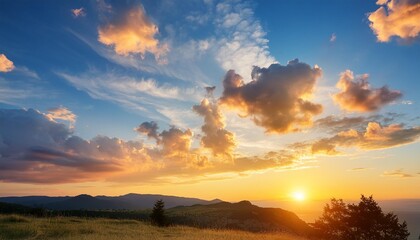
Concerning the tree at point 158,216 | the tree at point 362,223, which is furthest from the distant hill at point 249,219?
the tree at point 362,223

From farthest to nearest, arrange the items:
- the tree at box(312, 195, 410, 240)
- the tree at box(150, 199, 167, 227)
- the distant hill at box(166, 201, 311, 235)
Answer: the distant hill at box(166, 201, 311, 235), the tree at box(150, 199, 167, 227), the tree at box(312, 195, 410, 240)

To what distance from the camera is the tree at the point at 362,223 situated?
31.7 m

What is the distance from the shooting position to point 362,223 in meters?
31.7

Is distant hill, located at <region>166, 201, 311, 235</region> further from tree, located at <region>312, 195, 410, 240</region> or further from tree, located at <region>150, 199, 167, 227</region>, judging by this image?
tree, located at <region>312, 195, 410, 240</region>

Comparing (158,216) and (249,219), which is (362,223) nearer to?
(158,216)

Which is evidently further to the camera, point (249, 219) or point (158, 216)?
point (249, 219)

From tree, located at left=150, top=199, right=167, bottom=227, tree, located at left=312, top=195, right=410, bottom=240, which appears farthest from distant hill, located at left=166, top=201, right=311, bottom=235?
tree, located at left=312, top=195, right=410, bottom=240

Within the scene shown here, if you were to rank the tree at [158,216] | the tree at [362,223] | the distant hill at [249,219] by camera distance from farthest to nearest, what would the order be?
the distant hill at [249,219] < the tree at [158,216] < the tree at [362,223]

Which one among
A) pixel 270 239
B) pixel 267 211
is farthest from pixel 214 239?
pixel 267 211

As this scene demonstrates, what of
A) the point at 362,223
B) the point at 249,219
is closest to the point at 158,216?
the point at 362,223

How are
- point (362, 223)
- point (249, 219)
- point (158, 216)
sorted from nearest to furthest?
point (362, 223)
point (158, 216)
point (249, 219)

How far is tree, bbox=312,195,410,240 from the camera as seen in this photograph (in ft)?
104

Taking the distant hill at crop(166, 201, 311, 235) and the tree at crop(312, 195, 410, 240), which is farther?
the distant hill at crop(166, 201, 311, 235)

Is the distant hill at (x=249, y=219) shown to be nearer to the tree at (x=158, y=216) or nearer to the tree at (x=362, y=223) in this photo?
the tree at (x=158, y=216)
